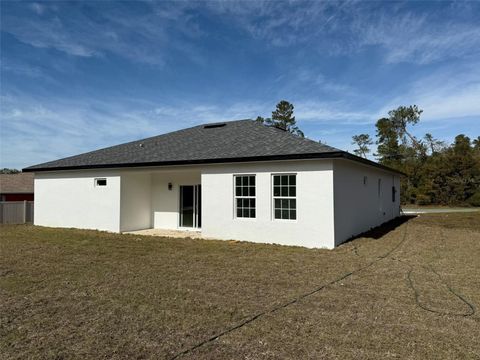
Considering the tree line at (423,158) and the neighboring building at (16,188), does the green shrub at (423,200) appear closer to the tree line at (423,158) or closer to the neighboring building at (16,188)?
the tree line at (423,158)

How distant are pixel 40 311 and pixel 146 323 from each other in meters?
1.65

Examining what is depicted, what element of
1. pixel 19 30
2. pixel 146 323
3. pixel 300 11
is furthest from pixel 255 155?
pixel 19 30

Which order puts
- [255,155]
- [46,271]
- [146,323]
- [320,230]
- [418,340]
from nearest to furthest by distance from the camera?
1. [418,340]
2. [146,323]
3. [46,271]
4. [320,230]
5. [255,155]

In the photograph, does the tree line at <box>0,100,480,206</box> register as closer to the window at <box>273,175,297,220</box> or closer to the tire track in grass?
the window at <box>273,175,297,220</box>

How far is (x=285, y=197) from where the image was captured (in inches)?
440

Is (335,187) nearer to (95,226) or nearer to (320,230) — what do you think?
(320,230)

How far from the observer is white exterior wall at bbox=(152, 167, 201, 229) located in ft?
49.2

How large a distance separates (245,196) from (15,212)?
1488cm

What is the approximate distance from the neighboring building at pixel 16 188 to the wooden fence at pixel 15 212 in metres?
9.75

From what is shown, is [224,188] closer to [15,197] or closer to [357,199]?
[357,199]

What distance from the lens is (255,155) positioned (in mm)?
11375

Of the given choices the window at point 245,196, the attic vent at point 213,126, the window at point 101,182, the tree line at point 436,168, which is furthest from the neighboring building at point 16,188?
the tree line at point 436,168

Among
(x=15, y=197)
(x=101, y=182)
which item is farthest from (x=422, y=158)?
(x=15, y=197)

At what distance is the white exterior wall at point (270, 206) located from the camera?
414 inches
